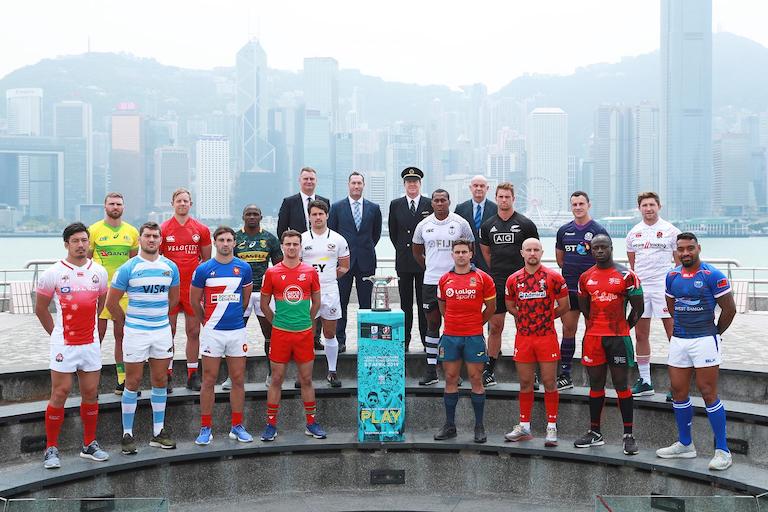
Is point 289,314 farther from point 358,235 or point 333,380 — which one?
point 358,235

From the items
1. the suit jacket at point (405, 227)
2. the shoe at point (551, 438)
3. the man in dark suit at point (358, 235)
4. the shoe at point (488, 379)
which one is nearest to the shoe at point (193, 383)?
the man in dark suit at point (358, 235)

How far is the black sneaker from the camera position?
7848 mm

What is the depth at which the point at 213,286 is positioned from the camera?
7617 millimetres

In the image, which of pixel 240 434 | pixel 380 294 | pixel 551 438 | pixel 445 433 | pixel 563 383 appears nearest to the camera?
pixel 551 438

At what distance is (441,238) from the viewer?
8.48m

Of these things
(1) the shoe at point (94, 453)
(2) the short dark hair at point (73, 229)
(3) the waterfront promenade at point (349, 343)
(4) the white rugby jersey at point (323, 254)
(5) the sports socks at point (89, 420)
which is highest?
(2) the short dark hair at point (73, 229)

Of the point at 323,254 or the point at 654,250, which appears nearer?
the point at 654,250

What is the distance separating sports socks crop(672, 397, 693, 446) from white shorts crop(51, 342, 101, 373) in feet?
17.6

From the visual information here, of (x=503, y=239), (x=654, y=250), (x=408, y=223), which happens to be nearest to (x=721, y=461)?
(x=654, y=250)

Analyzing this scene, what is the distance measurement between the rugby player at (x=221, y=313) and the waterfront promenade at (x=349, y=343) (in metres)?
1.66

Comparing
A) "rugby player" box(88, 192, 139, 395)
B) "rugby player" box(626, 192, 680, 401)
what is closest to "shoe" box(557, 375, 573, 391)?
"rugby player" box(626, 192, 680, 401)

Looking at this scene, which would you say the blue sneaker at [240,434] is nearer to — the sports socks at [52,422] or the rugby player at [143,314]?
the rugby player at [143,314]

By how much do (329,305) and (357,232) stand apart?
1.22m

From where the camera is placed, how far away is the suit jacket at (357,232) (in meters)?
9.26
